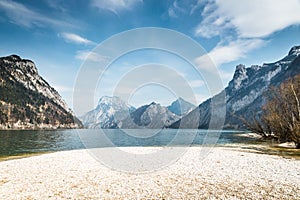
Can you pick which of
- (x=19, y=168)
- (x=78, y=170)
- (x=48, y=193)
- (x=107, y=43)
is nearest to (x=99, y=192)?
(x=48, y=193)

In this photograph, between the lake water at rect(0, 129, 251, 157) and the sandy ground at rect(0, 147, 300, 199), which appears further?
the lake water at rect(0, 129, 251, 157)

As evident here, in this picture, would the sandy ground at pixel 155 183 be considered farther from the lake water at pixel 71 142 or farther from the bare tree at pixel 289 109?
the lake water at pixel 71 142

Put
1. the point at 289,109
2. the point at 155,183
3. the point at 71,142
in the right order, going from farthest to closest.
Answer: the point at 71,142, the point at 289,109, the point at 155,183

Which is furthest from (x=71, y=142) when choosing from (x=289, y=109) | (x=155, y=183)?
(x=155, y=183)

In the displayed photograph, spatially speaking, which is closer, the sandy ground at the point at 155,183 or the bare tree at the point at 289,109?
the sandy ground at the point at 155,183

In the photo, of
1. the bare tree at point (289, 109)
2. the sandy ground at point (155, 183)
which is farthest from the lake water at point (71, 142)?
the sandy ground at point (155, 183)

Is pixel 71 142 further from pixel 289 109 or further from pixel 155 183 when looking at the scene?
pixel 155 183

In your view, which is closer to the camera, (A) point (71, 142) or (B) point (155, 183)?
(B) point (155, 183)

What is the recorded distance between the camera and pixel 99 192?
47.1ft

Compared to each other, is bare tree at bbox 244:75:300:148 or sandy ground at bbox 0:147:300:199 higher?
bare tree at bbox 244:75:300:148

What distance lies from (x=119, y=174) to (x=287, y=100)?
39991 mm

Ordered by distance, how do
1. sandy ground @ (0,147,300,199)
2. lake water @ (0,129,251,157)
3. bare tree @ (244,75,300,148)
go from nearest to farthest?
sandy ground @ (0,147,300,199) → bare tree @ (244,75,300,148) → lake water @ (0,129,251,157)

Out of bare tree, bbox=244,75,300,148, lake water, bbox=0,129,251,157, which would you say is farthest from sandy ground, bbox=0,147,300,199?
lake water, bbox=0,129,251,157

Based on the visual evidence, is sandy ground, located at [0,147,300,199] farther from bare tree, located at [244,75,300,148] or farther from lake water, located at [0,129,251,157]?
lake water, located at [0,129,251,157]
